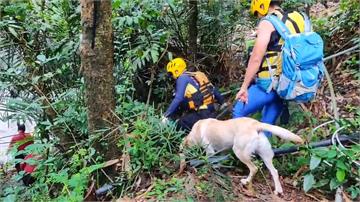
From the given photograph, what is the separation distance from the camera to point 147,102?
483 cm

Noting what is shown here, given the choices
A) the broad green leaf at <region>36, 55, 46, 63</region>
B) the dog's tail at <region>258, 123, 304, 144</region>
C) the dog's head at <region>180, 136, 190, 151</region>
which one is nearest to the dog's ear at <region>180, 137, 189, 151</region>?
the dog's head at <region>180, 136, 190, 151</region>

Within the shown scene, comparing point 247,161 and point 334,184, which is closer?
point 334,184

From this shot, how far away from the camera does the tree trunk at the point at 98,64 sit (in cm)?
354

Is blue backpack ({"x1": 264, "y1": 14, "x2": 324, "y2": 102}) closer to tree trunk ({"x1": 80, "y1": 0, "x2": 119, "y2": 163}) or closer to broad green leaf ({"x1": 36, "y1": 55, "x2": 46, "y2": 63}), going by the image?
tree trunk ({"x1": 80, "y1": 0, "x2": 119, "y2": 163})

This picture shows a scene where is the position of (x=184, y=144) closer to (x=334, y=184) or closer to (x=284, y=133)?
(x=284, y=133)

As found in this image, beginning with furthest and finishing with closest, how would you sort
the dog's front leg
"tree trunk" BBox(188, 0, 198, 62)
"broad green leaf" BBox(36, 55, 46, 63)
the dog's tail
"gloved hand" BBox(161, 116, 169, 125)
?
"tree trunk" BBox(188, 0, 198, 62), "broad green leaf" BBox(36, 55, 46, 63), "gloved hand" BBox(161, 116, 169, 125), the dog's front leg, the dog's tail

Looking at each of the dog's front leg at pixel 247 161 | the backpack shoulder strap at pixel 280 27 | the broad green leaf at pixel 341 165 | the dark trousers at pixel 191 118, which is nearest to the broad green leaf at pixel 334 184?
the broad green leaf at pixel 341 165

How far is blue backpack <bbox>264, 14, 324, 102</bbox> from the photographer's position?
361cm

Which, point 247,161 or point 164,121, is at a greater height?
point 164,121

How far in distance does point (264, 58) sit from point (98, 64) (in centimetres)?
133

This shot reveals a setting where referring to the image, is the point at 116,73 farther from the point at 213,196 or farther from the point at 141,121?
the point at 213,196

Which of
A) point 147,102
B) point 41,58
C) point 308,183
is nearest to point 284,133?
point 308,183

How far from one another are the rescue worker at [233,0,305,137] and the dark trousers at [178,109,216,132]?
0.77 metres

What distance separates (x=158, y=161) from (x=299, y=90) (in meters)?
1.26
